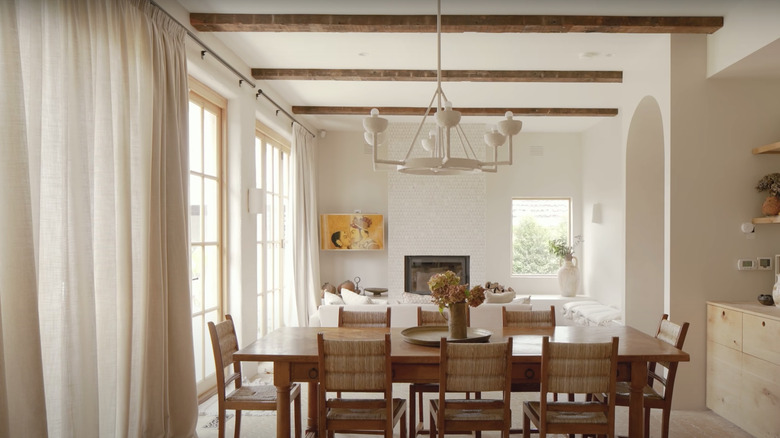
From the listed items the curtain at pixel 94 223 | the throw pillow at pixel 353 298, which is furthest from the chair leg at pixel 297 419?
the throw pillow at pixel 353 298

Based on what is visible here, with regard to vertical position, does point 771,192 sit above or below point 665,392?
above

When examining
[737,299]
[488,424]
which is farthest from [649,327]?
[488,424]

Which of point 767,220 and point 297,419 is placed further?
point 767,220

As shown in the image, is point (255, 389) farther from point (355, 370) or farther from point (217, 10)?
point (217, 10)

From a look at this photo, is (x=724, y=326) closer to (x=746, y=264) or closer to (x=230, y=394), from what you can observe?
(x=746, y=264)

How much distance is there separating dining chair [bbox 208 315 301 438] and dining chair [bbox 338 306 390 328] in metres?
0.73

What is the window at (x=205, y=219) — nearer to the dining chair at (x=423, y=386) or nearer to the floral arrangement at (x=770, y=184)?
the dining chair at (x=423, y=386)

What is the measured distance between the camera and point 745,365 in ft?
13.7

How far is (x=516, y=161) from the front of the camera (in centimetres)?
991

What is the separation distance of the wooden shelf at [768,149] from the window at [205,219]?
4.72 m

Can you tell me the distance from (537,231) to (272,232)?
4936mm

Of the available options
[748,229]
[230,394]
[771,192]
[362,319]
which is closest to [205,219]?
[362,319]

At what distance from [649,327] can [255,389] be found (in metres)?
4.22

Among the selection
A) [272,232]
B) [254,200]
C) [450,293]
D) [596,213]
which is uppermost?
[254,200]
